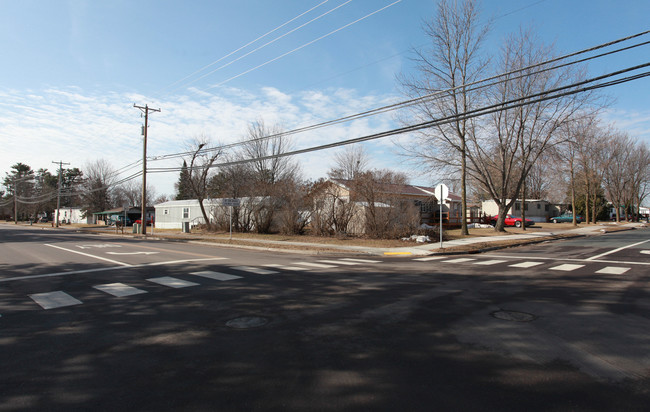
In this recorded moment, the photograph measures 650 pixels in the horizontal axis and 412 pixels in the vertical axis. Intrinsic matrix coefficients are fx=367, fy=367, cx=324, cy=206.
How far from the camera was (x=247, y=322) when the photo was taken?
5535 millimetres

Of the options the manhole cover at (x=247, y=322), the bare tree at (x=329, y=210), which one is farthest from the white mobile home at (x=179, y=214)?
the manhole cover at (x=247, y=322)

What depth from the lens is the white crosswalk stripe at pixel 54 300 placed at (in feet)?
22.1

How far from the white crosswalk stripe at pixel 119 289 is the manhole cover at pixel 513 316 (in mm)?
6869

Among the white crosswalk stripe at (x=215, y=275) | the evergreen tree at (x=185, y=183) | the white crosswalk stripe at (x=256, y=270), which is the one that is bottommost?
the white crosswalk stripe at (x=215, y=275)

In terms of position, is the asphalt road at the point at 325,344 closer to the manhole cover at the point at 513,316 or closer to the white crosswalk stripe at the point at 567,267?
the manhole cover at the point at 513,316

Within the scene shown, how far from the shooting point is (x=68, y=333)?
5.16 m

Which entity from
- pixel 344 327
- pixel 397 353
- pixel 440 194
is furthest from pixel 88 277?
pixel 440 194

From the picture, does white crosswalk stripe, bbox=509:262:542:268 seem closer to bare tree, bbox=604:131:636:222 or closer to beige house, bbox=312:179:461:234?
beige house, bbox=312:179:461:234

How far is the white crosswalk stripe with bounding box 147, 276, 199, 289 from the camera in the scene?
27.9ft

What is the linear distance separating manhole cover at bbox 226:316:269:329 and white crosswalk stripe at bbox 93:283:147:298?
320 cm

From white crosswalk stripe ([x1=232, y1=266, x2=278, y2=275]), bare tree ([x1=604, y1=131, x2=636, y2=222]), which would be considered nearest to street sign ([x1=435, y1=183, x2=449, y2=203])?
white crosswalk stripe ([x1=232, y1=266, x2=278, y2=275])

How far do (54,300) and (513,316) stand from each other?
8.31 m

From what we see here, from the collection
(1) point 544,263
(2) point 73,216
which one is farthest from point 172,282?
(2) point 73,216

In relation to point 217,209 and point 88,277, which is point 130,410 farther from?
point 217,209
